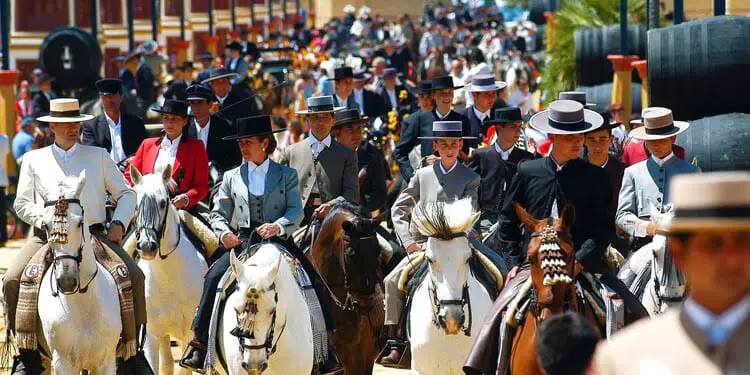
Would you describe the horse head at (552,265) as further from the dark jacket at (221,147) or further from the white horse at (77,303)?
the dark jacket at (221,147)

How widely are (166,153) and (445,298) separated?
4.26 meters

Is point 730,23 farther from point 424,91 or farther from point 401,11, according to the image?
point 401,11

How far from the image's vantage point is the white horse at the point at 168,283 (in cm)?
1245

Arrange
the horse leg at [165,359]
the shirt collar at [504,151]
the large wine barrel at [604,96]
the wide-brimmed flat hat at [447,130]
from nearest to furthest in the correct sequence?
the wide-brimmed flat hat at [447,130] → the horse leg at [165,359] → the shirt collar at [504,151] → the large wine barrel at [604,96]

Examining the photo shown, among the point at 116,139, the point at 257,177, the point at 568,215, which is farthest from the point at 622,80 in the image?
the point at 568,215

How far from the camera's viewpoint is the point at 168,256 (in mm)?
12727

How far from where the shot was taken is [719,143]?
14523 millimetres

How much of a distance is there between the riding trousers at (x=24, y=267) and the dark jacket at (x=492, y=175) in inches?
134

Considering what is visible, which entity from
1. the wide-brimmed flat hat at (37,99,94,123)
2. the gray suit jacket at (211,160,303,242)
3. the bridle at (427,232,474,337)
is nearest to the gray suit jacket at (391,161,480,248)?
the gray suit jacket at (211,160,303,242)

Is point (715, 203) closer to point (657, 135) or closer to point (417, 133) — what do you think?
point (657, 135)

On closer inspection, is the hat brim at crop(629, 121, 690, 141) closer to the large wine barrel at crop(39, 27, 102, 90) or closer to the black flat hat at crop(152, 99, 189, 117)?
the black flat hat at crop(152, 99, 189, 117)

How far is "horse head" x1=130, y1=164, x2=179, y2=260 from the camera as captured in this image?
12.0 metres

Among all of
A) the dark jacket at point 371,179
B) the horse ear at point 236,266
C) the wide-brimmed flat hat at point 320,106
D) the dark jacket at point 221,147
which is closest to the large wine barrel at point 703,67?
the dark jacket at point 371,179

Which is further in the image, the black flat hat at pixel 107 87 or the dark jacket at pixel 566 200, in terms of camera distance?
the black flat hat at pixel 107 87
